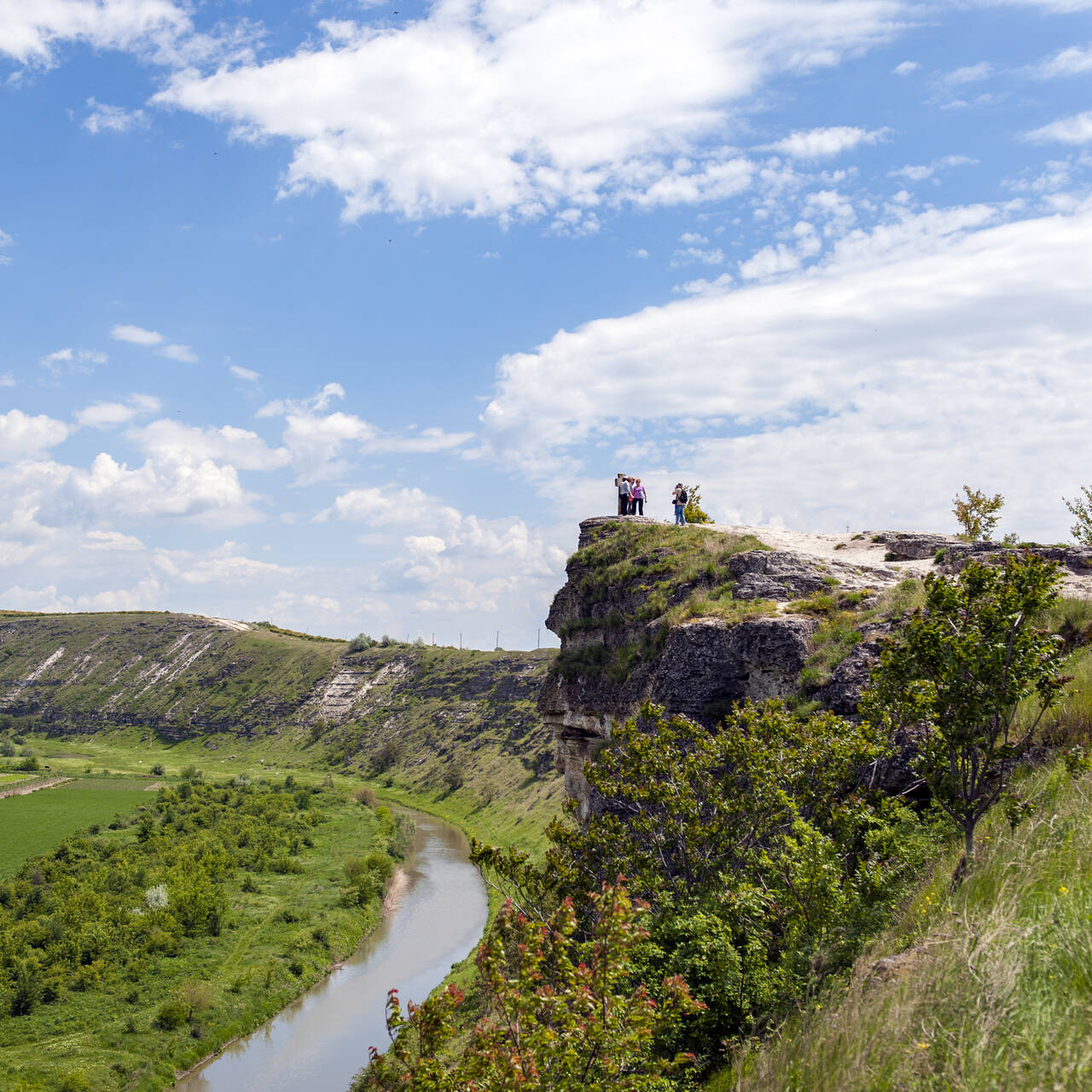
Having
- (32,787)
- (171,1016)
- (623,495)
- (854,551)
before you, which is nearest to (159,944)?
(171,1016)

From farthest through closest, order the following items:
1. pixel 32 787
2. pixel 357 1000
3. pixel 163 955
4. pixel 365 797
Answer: pixel 32 787
pixel 365 797
pixel 163 955
pixel 357 1000

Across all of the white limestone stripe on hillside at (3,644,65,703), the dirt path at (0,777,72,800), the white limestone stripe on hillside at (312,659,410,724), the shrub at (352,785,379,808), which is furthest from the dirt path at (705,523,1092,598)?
the white limestone stripe on hillside at (3,644,65,703)

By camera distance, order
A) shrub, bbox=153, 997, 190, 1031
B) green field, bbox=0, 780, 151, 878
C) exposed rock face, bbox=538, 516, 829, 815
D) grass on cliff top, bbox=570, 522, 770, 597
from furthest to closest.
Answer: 1. green field, bbox=0, 780, 151, 878
2. shrub, bbox=153, 997, 190, 1031
3. grass on cliff top, bbox=570, 522, 770, 597
4. exposed rock face, bbox=538, 516, 829, 815

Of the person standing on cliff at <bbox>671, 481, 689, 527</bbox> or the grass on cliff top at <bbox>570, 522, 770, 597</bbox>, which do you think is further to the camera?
the person standing on cliff at <bbox>671, 481, 689, 527</bbox>

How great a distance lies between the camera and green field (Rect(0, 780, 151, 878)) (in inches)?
2325

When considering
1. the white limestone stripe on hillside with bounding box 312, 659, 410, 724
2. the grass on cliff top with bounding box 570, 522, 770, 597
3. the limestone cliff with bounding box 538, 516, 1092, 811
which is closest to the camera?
the limestone cliff with bounding box 538, 516, 1092, 811

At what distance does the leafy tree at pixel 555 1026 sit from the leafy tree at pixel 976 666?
420 cm

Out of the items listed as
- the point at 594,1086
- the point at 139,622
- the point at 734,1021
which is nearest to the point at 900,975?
the point at 594,1086

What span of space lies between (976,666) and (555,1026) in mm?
6071

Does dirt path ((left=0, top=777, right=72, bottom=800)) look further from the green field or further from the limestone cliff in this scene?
the limestone cliff

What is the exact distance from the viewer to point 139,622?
174 metres

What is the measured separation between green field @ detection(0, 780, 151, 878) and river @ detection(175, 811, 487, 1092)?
2527 centimetres

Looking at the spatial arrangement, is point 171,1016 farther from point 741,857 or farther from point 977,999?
point 977,999

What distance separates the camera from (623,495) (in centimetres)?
3650
